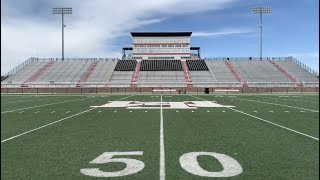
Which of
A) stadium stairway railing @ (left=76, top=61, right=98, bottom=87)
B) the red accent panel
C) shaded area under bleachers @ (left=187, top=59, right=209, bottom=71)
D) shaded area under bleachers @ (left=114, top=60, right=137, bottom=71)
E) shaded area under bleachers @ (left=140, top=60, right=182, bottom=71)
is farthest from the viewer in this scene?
shaded area under bleachers @ (left=114, top=60, right=137, bottom=71)

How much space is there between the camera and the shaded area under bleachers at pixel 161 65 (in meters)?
68.6

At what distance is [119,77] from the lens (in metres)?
64.1

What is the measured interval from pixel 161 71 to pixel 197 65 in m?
7.95

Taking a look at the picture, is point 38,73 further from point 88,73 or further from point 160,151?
point 160,151

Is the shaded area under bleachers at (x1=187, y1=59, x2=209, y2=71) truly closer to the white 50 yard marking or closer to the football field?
the football field

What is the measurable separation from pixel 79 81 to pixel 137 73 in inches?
426

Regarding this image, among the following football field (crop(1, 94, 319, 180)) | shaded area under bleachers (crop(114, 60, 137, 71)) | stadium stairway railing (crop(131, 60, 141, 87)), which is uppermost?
shaded area under bleachers (crop(114, 60, 137, 71))

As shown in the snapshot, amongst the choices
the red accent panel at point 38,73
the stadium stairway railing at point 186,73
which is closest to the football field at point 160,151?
the stadium stairway railing at point 186,73

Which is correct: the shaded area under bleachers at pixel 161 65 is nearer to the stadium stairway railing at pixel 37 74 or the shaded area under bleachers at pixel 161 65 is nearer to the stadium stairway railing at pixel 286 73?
the stadium stairway railing at pixel 286 73

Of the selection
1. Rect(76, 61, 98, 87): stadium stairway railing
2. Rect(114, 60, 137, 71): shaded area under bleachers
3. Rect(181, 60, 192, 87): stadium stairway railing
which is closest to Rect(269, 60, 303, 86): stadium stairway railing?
Rect(181, 60, 192, 87): stadium stairway railing

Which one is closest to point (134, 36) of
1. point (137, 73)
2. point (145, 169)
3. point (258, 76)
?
point (137, 73)

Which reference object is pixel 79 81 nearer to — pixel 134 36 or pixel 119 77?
pixel 119 77

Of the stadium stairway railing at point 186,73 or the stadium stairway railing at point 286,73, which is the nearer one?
A: the stadium stairway railing at point 186,73

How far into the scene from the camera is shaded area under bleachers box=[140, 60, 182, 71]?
68.6 m
